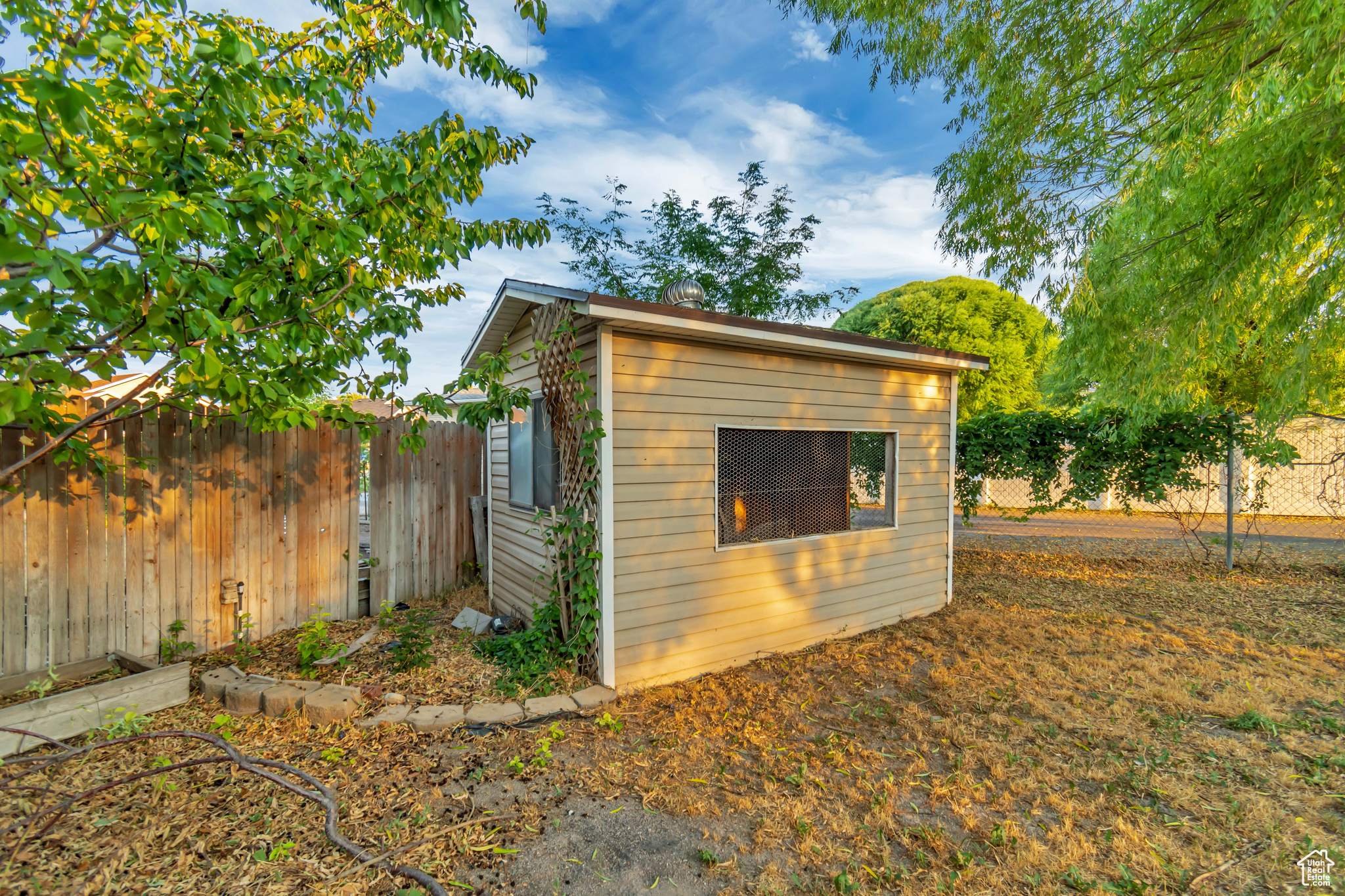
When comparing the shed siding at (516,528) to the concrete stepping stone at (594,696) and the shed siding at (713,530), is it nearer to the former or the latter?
the shed siding at (713,530)

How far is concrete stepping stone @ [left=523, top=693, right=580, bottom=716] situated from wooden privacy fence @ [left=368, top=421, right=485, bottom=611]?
2723 millimetres

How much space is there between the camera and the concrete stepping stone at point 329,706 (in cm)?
319

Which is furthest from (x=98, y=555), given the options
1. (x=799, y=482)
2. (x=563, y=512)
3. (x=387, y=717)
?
(x=799, y=482)

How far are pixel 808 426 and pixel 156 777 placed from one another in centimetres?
458

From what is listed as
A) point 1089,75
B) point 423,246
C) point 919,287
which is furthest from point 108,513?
point 919,287

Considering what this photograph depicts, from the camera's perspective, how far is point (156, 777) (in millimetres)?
2543

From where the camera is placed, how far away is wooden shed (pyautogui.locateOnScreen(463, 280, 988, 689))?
3.83m

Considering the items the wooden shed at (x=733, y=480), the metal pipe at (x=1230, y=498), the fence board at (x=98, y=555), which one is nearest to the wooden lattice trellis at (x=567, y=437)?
the wooden shed at (x=733, y=480)

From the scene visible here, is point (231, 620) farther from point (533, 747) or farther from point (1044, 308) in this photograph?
point (1044, 308)

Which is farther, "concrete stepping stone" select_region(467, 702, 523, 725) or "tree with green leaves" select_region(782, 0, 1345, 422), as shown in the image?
"tree with green leaves" select_region(782, 0, 1345, 422)

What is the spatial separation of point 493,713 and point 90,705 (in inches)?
82.1

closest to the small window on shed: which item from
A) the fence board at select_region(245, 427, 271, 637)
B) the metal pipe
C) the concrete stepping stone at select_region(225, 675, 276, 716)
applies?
the fence board at select_region(245, 427, 271, 637)

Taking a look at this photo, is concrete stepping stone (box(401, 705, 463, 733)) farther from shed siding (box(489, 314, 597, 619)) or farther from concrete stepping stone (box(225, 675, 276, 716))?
shed siding (box(489, 314, 597, 619))

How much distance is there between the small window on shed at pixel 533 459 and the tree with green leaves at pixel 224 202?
2.67 feet
